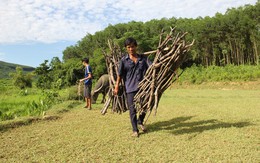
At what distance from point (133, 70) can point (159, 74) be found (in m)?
0.53

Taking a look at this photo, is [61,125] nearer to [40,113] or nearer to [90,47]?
[40,113]

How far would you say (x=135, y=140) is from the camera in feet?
15.6

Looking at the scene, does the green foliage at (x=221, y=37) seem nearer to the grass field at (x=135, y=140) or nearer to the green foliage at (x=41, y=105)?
the green foliage at (x=41, y=105)

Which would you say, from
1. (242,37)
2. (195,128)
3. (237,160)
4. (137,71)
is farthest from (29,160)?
(242,37)

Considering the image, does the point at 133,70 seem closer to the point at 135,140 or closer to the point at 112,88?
the point at 112,88

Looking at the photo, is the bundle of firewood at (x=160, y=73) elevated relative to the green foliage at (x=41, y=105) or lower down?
elevated

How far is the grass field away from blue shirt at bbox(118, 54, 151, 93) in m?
0.99

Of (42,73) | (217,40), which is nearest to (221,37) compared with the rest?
(217,40)

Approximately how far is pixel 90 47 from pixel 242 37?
24.9m

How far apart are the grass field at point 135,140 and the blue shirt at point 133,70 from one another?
3.25 ft

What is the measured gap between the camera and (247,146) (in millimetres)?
4164

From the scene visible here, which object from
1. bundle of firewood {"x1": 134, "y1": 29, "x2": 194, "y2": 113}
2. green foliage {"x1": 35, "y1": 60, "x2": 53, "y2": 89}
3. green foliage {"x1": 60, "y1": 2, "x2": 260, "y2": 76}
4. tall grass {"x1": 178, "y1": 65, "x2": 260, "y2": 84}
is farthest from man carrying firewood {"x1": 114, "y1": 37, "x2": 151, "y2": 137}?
green foliage {"x1": 60, "y1": 2, "x2": 260, "y2": 76}

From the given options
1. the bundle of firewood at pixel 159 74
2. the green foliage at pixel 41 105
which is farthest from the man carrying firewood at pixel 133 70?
the green foliage at pixel 41 105

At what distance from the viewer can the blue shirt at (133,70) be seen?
17.3 feet
